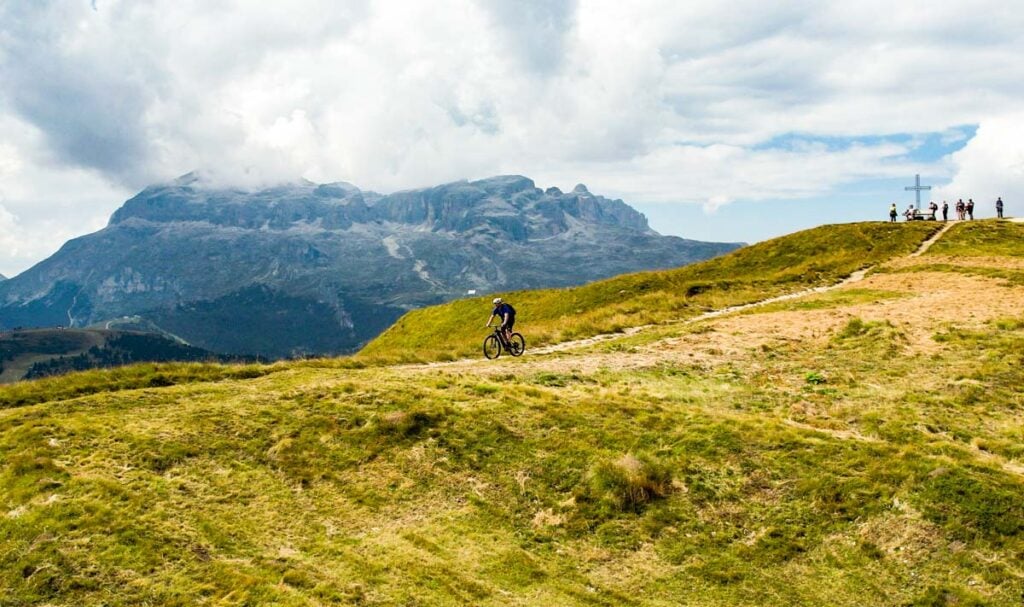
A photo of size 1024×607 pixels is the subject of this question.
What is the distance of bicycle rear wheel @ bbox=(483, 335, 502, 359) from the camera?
39.6 meters

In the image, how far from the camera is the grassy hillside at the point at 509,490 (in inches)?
584

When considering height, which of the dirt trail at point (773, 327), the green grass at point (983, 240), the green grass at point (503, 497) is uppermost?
the green grass at point (983, 240)

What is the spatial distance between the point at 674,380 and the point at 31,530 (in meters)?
24.7

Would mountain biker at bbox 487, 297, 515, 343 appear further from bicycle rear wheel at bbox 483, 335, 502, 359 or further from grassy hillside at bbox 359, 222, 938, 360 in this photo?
grassy hillside at bbox 359, 222, 938, 360

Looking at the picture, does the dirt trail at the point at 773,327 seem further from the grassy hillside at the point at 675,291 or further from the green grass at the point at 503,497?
the green grass at the point at 503,497

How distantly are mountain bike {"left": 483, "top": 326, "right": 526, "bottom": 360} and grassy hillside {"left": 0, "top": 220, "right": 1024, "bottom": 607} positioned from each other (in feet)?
32.1

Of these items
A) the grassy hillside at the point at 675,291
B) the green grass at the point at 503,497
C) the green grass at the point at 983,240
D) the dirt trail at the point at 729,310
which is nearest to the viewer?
the green grass at the point at 503,497

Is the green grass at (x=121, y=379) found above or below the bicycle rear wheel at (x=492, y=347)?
above

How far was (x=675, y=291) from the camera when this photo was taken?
63281 millimetres

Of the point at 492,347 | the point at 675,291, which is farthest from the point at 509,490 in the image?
the point at 675,291

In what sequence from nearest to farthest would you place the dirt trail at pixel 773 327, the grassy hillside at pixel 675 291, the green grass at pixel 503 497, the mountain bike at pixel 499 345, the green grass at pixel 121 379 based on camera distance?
the green grass at pixel 503 497, the green grass at pixel 121 379, the dirt trail at pixel 773 327, the mountain bike at pixel 499 345, the grassy hillside at pixel 675 291

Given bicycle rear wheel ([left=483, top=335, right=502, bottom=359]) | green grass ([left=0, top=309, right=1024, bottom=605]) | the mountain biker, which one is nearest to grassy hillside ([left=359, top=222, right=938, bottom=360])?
bicycle rear wheel ([left=483, top=335, right=502, bottom=359])

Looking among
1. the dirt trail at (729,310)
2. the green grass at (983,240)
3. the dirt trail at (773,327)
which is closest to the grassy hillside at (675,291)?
the dirt trail at (729,310)

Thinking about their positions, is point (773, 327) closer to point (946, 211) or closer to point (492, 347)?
point (492, 347)
